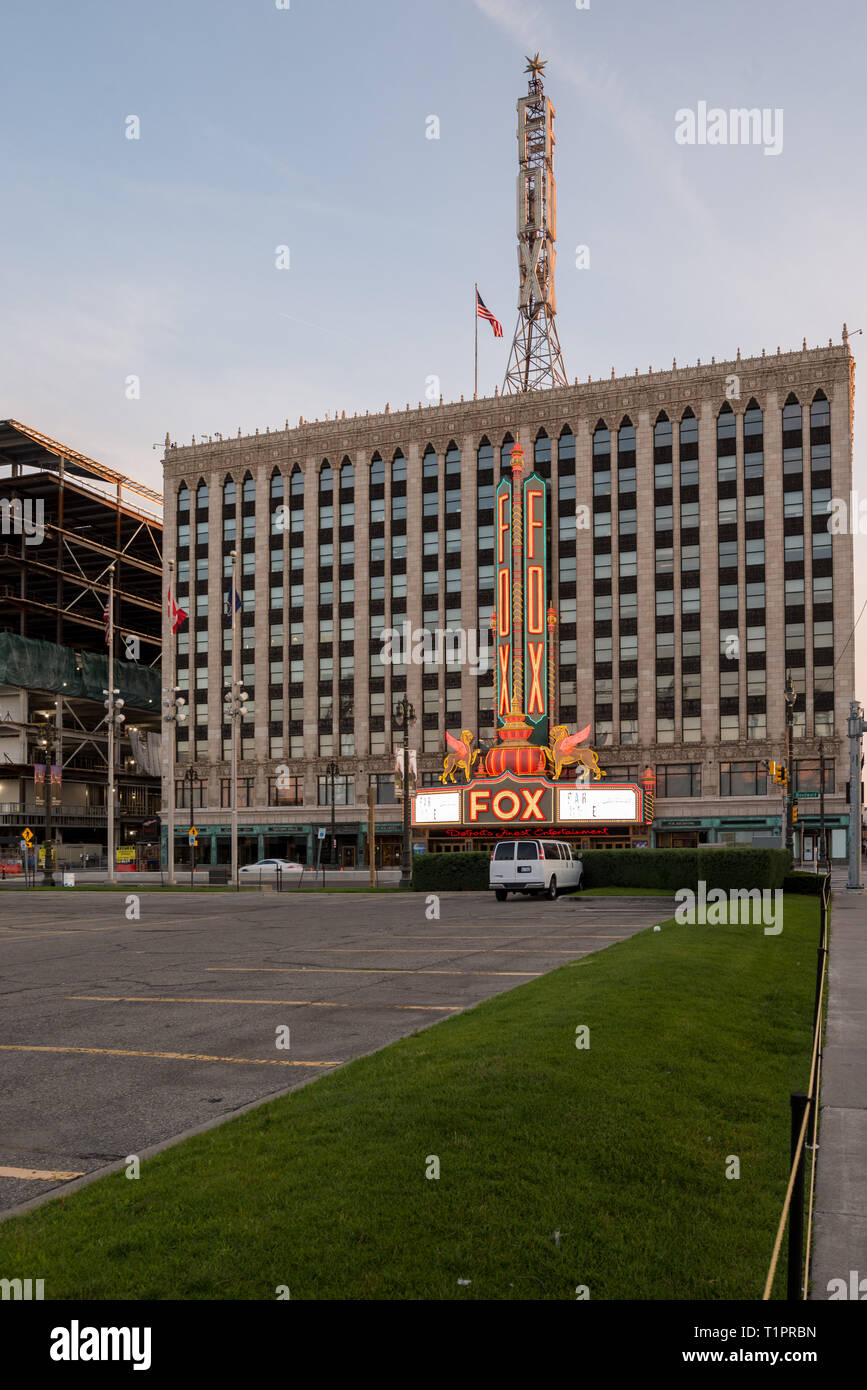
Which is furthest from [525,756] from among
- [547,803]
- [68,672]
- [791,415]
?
[68,672]

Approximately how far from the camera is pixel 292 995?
14656 mm

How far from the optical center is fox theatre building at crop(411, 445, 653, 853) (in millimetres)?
56000

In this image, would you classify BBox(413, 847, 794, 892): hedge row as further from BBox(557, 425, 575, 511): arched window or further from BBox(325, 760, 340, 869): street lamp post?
BBox(557, 425, 575, 511): arched window

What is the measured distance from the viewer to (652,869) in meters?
39.1

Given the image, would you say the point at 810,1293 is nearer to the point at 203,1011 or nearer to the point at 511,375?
the point at 203,1011

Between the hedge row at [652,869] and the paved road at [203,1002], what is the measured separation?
5444 millimetres

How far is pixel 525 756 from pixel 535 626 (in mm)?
6887

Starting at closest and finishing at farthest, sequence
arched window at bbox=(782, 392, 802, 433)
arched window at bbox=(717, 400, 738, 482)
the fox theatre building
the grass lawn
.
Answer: the grass lawn
the fox theatre building
arched window at bbox=(782, 392, 802, 433)
arched window at bbox=(717, 400, 738, 482)

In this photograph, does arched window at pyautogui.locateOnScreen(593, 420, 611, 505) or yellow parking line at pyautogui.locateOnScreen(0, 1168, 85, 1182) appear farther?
arched window at pyautogui.locateOnScreen(593, 420, 611, 505)

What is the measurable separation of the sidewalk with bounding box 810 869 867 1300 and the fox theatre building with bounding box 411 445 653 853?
4093 cm

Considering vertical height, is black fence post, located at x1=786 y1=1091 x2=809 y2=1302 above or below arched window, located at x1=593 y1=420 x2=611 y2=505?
below

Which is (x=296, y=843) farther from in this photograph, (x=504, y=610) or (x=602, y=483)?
(x=602, y=483)

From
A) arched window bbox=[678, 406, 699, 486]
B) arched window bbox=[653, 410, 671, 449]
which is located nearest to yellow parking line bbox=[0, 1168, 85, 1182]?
arched window bbox=[678, 406, 699, 486]
